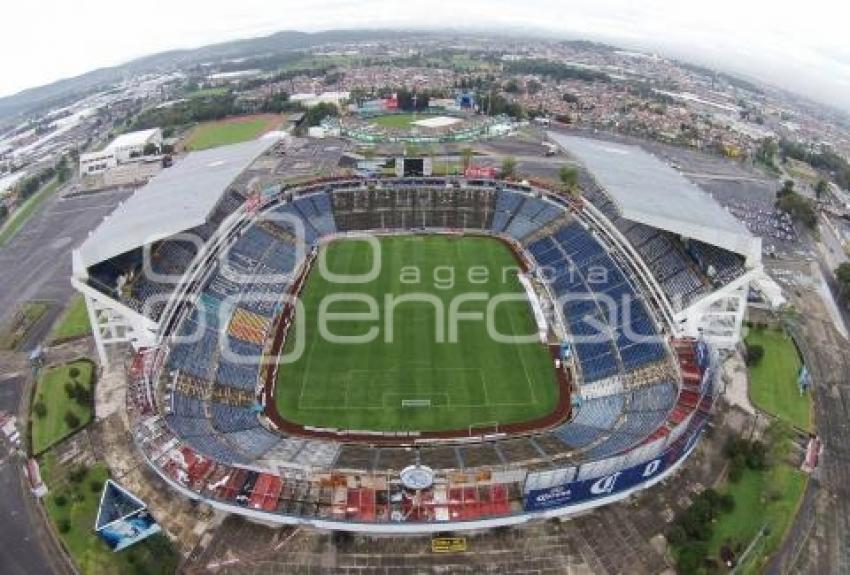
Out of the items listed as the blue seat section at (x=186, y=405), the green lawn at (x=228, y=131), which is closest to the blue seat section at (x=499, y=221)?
the blue seat section at (x=186, y=405)

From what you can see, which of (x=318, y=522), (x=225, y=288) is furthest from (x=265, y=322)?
(x=318, y=522)

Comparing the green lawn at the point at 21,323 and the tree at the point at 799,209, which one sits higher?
the green lawn at the point at 21,323

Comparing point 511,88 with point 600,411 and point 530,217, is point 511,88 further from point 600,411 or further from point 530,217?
point 600,411

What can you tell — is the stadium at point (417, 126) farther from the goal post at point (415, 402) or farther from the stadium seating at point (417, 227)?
the goal post at point (415, 402)

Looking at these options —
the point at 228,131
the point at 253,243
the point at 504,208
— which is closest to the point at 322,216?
the point at 253,243

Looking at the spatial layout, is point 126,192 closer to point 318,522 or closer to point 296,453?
point 296,453
